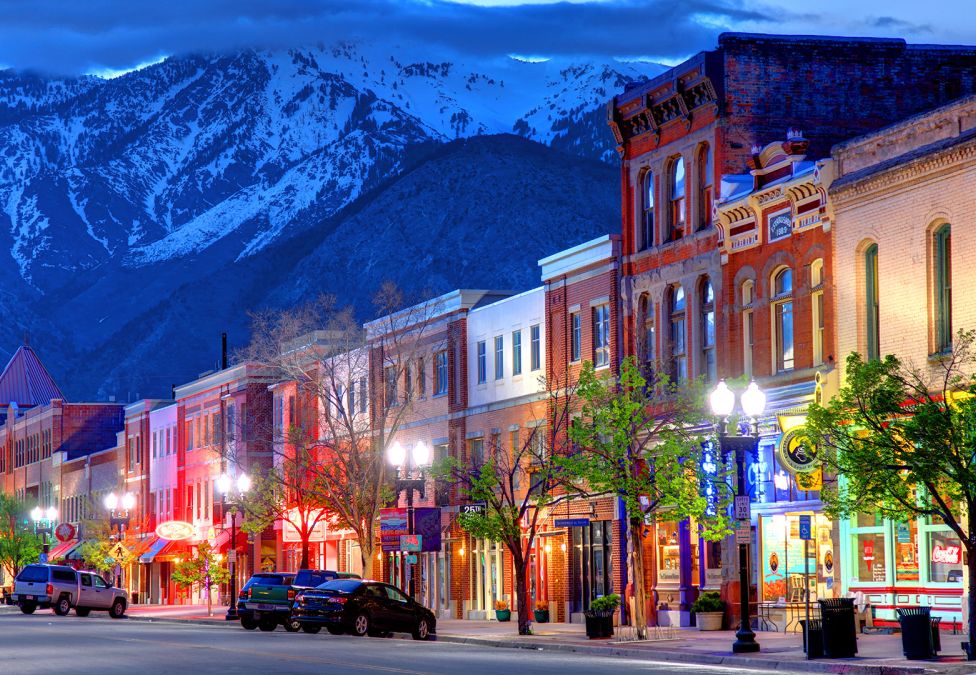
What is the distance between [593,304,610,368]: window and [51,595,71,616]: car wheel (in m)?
27.3

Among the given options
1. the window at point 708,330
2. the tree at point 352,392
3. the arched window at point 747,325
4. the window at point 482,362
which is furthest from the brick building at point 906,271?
the tree at point 352,392

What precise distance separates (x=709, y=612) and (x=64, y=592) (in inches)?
1331

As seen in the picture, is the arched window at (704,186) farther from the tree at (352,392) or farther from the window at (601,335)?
the tree at (352,392)

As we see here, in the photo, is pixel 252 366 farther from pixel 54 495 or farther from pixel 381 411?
pixel 54 495

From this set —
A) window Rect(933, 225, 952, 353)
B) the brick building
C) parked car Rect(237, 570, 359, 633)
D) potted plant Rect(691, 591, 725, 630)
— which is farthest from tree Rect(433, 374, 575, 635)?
window Rect(933, 225, 952, 353)

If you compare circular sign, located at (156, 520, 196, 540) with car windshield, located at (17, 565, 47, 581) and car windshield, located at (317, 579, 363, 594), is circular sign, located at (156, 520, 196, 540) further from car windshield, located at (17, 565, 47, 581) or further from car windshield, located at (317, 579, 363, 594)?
car windshield, located at (317, 579, 363, 594)

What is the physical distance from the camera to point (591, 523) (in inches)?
2210

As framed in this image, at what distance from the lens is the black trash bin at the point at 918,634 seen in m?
31.0

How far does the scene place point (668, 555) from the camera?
5150 cm

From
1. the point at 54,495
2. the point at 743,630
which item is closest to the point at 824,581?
the point at 743,630

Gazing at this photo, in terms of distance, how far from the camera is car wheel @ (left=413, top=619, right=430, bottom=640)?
158ft

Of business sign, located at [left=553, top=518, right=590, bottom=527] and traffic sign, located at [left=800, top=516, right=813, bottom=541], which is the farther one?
business sign, located at [left=553, top=518, right=590, bottom=527]

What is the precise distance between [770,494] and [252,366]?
4306 cm

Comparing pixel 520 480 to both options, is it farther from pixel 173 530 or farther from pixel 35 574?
pixel 173 530
